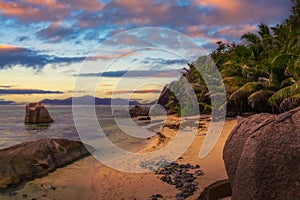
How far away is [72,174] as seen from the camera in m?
12.7

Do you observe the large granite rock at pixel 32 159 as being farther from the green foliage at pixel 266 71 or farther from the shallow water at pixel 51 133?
the green foliage at pixel 266 71

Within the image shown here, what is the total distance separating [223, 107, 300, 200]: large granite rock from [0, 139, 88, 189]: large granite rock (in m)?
8.39

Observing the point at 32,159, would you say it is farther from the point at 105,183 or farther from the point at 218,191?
the point at 218,191

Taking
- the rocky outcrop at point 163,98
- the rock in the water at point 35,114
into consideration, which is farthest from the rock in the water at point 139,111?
the rock in the water at point 35,114

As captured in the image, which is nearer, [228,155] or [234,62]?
[228,155]

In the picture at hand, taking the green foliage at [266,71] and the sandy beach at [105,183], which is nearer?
the sandy beach at [105,183]

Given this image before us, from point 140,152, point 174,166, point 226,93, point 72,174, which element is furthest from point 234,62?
point 72,174

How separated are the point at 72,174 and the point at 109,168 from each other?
1.55 metres

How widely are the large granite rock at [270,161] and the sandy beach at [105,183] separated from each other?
11.3 ft

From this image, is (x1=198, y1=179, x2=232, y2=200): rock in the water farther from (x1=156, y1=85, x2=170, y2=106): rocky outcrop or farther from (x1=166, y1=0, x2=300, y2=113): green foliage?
(x1=156, y1=85, x2=170, y2=106): rocky outcrop

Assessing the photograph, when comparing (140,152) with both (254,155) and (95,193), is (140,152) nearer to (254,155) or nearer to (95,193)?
(95,193)

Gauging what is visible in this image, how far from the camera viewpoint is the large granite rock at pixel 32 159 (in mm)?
11500

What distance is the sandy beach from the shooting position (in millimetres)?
9745

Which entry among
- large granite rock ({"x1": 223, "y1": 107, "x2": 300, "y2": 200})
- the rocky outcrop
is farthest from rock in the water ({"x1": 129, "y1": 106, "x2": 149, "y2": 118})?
large granite rock ({"x1": 223, "y1": 107, "x2": 300, "y2": 200})
